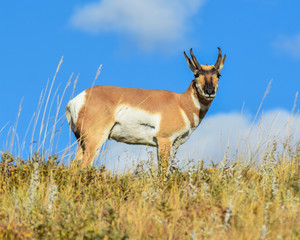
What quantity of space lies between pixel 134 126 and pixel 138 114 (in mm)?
240

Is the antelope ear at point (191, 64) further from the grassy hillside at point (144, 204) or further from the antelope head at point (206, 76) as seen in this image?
the grassy hillside at point (144, 204)

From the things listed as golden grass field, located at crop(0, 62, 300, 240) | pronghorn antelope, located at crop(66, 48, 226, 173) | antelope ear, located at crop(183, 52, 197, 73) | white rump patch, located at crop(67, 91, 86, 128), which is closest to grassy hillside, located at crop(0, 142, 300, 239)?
golden grass field, located at crop(0, 62, 300, 240)

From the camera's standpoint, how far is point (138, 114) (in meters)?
8.56

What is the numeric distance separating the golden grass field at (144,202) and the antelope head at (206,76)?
174 cm

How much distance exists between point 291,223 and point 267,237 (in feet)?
1.34

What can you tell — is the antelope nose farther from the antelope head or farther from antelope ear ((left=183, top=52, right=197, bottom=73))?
antelope ear ((left=183, top=52, right=197, bottom=73))

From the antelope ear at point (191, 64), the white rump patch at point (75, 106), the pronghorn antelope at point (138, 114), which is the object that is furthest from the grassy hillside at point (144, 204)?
the antelope ear at point (191, 64)

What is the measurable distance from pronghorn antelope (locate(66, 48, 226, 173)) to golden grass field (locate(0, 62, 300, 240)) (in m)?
1.23

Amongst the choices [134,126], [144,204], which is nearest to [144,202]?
[144,204]

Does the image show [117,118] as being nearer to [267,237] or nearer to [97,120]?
[97,120]

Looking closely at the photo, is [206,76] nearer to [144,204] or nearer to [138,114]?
[138,114]

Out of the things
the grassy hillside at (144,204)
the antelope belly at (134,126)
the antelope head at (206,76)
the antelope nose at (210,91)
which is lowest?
the grassy hillside at (144,204)

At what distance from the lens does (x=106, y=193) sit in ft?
18.9

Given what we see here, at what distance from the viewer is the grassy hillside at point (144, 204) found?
12.9 ft
